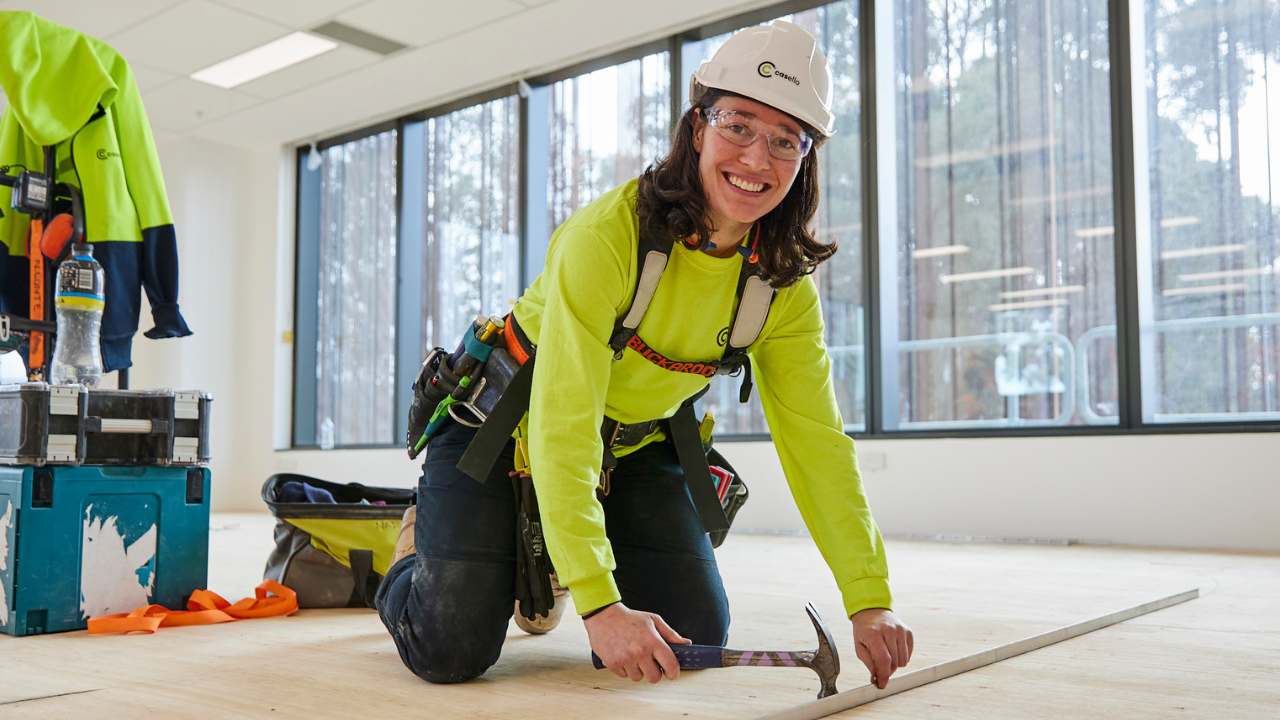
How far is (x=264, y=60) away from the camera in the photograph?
5.59 meters

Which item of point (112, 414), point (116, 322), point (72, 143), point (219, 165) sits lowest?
point (112, 414)

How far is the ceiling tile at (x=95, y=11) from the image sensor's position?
4711 millimetres

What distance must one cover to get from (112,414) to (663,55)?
3971mm

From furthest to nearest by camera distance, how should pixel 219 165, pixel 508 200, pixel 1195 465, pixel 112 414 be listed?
1. pixel 219 165
2. pixel 508 200
3. pixel 1195 465
4. pixel 112 414

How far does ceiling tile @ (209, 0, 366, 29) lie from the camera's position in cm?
479

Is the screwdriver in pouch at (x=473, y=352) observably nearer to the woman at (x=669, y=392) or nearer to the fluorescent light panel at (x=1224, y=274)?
the woman at (x=669, y=392)

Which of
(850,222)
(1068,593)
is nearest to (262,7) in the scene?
(850,222)

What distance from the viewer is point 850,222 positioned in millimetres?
5020

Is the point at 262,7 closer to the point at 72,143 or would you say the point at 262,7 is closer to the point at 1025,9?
the point at 72,143

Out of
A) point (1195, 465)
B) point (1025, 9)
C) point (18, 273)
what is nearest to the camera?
point (18, 273)

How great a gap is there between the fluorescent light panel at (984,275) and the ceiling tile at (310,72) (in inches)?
126

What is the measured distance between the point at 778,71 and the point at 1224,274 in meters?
3.50

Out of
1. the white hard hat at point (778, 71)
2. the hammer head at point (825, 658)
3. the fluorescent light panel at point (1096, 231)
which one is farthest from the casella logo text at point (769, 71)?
the fluorescent light panel at point (1096, 231)

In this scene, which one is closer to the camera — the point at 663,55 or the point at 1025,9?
the point at 1025,9
